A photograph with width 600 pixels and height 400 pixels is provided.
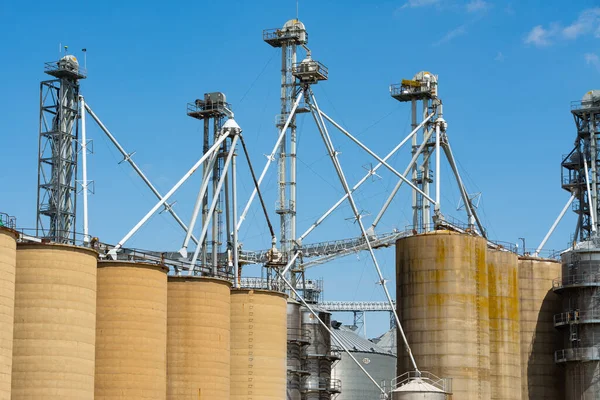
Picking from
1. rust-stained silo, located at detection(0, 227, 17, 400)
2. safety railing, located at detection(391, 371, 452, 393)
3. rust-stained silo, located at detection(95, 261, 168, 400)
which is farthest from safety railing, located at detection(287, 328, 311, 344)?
rust-stained silo, located at detection(0, 227, 17, 400)

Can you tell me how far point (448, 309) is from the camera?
82.1m

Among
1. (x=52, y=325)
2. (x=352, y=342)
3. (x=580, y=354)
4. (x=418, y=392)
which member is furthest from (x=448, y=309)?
(x=352, y=342)

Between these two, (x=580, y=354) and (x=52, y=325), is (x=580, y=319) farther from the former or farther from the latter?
(x=52, y=325)

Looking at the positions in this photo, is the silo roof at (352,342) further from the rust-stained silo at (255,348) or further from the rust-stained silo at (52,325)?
the rust-stained silo at (52,325)

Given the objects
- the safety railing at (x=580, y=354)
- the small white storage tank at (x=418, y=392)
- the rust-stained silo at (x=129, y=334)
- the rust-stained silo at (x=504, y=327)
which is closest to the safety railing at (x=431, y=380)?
the small white storage tank at (x=418, y=392)

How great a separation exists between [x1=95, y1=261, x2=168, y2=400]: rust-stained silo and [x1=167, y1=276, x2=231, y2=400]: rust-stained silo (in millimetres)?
3330

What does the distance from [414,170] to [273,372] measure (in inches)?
1693

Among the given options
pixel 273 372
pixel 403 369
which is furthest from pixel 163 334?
pixel 403 369

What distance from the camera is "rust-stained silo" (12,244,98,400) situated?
185 feet

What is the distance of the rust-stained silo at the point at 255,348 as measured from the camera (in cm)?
7488

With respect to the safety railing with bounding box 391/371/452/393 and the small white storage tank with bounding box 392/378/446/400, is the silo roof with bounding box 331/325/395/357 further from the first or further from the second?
the small white storage tank with bounding box 392/378/446/400

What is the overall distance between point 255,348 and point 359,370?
44224 mm

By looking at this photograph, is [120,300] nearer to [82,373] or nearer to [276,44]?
[82,373]

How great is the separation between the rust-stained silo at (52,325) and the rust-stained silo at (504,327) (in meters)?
35.4
